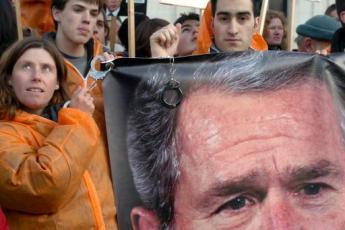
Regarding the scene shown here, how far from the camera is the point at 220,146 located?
3.28 meters

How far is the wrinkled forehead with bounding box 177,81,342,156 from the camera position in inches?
130

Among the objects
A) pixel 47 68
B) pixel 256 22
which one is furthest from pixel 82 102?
pixel 256 22

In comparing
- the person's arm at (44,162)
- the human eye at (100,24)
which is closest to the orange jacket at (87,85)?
the person's arm at (44,162)

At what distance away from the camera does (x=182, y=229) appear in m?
3.25

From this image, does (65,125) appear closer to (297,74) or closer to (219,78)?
(219,78)

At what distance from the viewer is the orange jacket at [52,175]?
2900 mm

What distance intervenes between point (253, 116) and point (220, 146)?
0.18 metres

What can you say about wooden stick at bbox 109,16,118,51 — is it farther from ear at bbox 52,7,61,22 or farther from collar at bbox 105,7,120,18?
ear at bbox 52,7,61,22

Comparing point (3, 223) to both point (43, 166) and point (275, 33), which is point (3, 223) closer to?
point (43, 166)

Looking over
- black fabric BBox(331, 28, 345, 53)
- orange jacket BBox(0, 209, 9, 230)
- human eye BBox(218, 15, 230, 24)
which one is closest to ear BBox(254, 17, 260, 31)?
human eye BBox(218, 15, 230, 24)

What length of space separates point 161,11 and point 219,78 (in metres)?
4.51

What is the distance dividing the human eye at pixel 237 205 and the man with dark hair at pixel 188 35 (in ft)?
5.78

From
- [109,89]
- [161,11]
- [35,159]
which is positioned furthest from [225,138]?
[161,11]

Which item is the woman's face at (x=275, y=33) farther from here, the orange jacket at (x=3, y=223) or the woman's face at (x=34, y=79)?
the orange jacket at (x=3, y=223)
